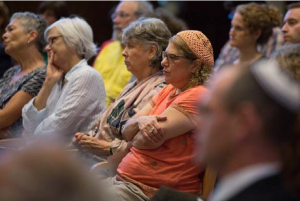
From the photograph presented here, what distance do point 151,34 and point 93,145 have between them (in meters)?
0.70

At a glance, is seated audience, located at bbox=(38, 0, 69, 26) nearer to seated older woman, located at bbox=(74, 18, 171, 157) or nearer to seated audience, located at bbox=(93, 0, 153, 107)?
seated audience, located at bbox=(93, 0, 153, 107)

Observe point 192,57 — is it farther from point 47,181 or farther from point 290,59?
point 47,181

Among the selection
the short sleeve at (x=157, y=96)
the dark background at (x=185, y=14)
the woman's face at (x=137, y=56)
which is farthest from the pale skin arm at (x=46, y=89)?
the dark background at (x=185, y=14)

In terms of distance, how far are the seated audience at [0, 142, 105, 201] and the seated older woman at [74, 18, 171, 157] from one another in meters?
1.94

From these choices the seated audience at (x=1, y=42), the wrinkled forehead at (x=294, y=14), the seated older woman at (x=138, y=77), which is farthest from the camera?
the seated audience at (x=1, y=42)

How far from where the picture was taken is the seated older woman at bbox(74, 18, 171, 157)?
115 inches

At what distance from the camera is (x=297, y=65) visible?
164cm

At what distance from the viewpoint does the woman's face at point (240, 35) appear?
13.6 ft

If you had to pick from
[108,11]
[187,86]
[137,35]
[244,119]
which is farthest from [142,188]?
[108,11]

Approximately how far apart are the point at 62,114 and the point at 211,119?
81.2 inches

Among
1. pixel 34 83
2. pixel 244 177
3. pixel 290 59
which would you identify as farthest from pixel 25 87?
pixel 244 177

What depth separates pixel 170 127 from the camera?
7.89 ft

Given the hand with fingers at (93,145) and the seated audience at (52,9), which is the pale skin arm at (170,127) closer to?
the hand with fingers at (93,145)

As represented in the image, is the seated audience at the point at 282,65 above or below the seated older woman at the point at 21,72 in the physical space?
above
